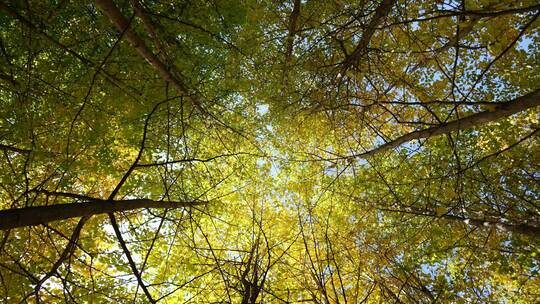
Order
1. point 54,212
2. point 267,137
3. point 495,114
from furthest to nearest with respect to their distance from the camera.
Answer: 1. point 267,137
2. point 495,114
3. point 54,212

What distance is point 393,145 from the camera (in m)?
4.02

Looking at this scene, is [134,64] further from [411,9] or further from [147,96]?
[411,9]

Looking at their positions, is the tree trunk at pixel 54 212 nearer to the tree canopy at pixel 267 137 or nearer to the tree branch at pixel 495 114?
the tree canopy at pixel 267 137

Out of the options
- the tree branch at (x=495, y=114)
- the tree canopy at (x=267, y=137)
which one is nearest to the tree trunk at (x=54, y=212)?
the tree canopy at (x=267, y=137)

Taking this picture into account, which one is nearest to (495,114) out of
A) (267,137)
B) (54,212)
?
(54,212)

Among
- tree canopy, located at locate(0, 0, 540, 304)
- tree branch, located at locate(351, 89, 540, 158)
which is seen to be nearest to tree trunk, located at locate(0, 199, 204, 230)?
tree canopy, located at locate(0, 0, 540, 304)

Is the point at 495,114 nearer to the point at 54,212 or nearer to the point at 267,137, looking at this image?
the point at 54,212

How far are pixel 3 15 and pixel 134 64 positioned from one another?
1487 mm

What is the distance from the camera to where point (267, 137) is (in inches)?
290

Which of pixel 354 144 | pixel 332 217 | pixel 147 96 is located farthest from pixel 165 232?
pixel 354 144

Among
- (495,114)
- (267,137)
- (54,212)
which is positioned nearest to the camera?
(54,212)

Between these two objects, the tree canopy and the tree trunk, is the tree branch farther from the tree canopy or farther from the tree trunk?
the tree trunk

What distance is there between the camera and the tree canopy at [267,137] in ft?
13.0

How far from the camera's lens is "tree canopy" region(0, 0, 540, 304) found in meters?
3.95
